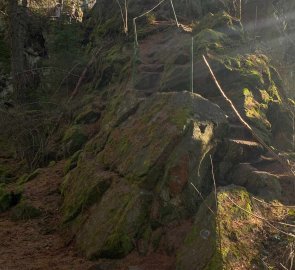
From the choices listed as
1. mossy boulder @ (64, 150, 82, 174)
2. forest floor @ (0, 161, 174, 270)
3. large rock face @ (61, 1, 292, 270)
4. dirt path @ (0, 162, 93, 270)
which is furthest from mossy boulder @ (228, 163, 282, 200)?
mossy boulder @ (64, 150, 82, 174)

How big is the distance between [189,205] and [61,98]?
319 inches

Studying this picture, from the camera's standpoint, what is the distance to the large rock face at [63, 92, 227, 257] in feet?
19.5

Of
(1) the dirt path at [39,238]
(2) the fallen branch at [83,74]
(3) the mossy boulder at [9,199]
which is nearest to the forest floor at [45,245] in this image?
(1) the dirt path at [39,238]

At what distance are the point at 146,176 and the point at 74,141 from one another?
436 centimetres

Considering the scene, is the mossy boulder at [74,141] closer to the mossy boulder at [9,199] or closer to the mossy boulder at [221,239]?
the mossy boulder at [9,199]

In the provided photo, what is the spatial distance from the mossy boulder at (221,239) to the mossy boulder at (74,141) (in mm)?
A: 5271

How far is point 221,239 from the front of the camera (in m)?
4.84

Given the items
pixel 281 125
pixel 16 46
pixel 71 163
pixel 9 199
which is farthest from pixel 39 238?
pixel 16 46

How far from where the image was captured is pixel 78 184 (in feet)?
25.3

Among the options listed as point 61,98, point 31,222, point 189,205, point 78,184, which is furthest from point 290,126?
point 61,98

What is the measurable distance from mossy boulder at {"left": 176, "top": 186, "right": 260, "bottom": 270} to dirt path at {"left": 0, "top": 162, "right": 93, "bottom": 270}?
1.57 m

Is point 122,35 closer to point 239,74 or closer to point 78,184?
point 239,74

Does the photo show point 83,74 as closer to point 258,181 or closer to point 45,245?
point 45,245

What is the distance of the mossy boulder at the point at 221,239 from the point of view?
15.4ft
